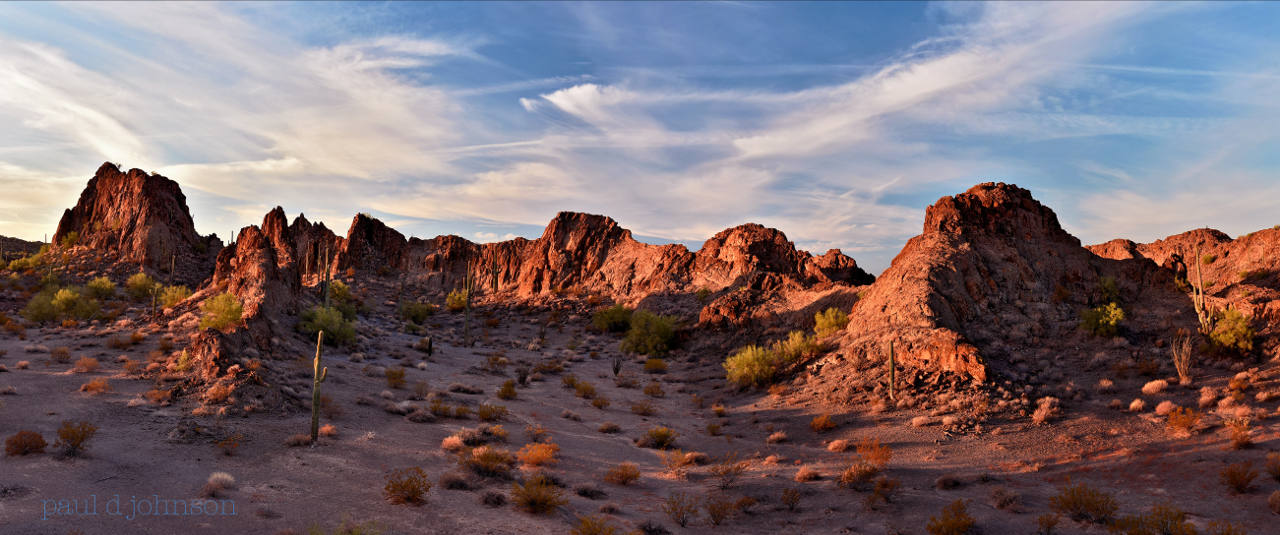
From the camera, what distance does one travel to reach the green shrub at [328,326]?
102 feet

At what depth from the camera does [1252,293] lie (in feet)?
81.6

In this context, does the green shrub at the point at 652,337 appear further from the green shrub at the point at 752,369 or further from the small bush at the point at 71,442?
the small bush at the point at 71,442

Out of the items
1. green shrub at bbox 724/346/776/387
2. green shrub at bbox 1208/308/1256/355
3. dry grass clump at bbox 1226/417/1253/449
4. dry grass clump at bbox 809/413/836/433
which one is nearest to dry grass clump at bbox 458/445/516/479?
dry grass clump at bbox 809/413/836/433

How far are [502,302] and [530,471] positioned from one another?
1936 inches

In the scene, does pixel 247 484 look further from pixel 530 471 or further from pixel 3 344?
pixel 3 344

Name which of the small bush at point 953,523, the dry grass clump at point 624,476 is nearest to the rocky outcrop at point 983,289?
the small bush at point 953,523

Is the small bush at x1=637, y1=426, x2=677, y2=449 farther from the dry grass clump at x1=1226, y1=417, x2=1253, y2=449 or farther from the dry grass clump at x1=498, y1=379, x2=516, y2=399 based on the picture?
the dry grass clump at x1=1226, y1=417, x2=1253, y2=449

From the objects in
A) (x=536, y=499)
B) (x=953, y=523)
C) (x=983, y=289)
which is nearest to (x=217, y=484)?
(x=536, y=499)

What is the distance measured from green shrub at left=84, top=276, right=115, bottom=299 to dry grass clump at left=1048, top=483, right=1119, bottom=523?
2442 inches

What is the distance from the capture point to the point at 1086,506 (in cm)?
1129

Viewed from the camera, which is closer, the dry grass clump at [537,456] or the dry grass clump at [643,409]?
the dry grass clump at [537,456]

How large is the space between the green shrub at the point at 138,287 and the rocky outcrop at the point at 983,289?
55058 millimetres

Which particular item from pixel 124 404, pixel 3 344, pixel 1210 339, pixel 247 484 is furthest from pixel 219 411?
pixel 1210 339

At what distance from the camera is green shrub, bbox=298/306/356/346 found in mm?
30969
